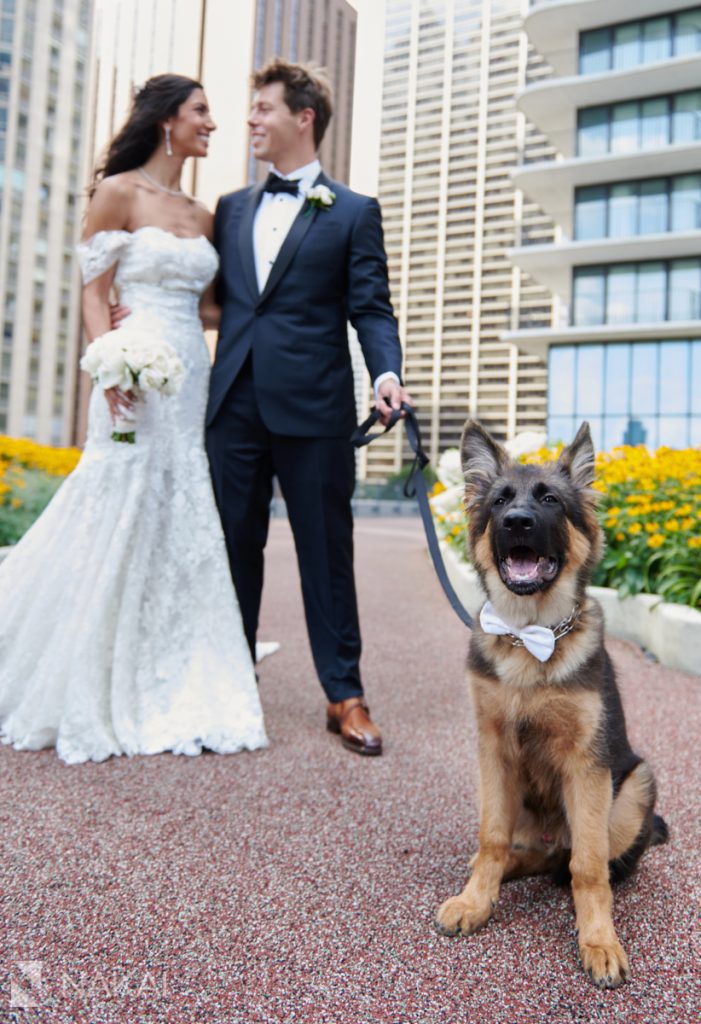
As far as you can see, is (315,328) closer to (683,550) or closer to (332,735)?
(332,735)

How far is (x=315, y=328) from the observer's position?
12.2 feet

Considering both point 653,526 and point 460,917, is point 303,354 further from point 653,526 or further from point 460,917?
point 653,526

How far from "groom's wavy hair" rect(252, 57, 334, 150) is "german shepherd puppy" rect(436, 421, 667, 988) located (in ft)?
7.45

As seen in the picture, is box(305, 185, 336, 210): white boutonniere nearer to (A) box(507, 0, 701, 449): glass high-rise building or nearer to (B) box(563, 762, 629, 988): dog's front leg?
(B) box(563, 762, 629, 988): dog's front leg

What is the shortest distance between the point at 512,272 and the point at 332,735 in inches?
5573

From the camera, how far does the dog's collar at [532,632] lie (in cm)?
210

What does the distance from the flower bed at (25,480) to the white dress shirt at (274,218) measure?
3.83 meters

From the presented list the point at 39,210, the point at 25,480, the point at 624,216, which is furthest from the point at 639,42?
the point at 39,210

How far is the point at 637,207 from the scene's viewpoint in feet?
103

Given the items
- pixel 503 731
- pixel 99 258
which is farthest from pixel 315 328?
pixel 503 731

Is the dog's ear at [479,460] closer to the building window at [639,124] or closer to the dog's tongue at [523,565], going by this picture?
the dog's tongue at [523,565]

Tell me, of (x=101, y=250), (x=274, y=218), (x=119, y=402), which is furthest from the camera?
(x=274, y=218)

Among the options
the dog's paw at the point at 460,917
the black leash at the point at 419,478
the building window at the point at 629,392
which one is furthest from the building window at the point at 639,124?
the dog's paw at the point at 460,917

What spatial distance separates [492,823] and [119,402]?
2.45 metres
